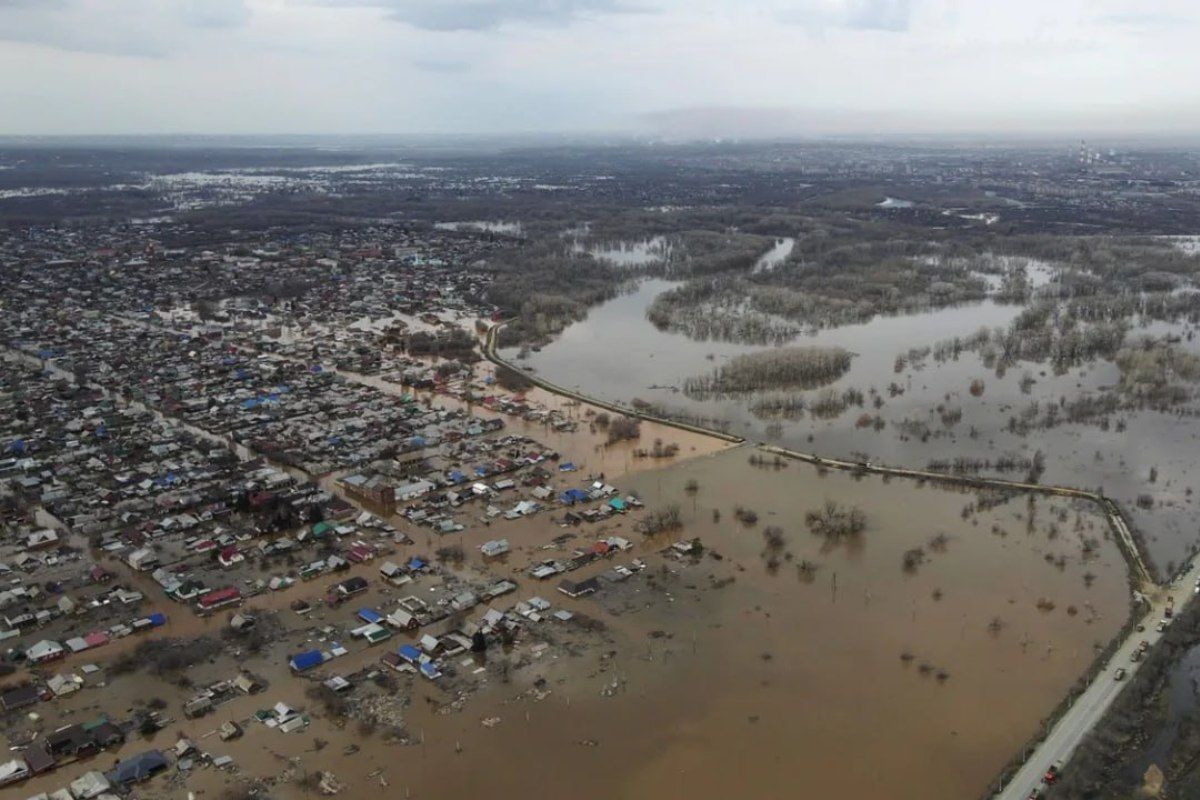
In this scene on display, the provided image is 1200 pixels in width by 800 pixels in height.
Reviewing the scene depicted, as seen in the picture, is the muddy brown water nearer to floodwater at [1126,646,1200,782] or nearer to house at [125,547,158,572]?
floodwater at [1126,646,1200,782]

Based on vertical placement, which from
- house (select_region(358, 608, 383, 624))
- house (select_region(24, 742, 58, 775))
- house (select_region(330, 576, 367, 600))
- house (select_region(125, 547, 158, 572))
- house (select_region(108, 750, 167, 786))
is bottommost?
house (select_region(108, 750, 167, 786))

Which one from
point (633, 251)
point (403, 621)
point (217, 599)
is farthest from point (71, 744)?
point (633, 251)

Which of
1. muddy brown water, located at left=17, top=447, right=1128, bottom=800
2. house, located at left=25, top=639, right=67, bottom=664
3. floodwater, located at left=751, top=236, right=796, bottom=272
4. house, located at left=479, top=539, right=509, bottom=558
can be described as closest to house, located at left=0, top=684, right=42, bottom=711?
muddy brown water, located at left=17, top=447, right=1128, bottom=800

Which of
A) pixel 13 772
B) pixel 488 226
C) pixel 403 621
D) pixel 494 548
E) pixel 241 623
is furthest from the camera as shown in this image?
pixel 488 226

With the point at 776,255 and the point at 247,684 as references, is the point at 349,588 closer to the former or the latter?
the point at 247,684

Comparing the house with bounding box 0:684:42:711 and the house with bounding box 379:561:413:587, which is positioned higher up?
the house with bounding box 379:561:413:587

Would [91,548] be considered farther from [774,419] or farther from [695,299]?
[695,299]

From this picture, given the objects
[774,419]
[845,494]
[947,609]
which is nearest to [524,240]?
[774,419]
